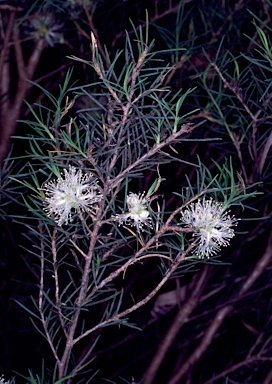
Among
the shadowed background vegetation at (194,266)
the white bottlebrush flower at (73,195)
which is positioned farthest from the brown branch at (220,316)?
the white bottlebrush flower at (73,195)

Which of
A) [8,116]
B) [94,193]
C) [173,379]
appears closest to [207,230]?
[94,193]

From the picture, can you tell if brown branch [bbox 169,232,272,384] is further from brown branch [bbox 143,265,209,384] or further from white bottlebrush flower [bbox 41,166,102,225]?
white bottlebrush flower [bbox 41,166,102,225]

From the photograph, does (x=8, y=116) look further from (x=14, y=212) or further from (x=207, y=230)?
(x=207, y=230)

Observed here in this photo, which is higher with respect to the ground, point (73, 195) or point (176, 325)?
point (73, 195)

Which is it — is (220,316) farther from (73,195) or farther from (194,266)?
(73,195)

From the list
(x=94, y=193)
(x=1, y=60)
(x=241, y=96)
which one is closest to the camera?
(x=94, y=193)

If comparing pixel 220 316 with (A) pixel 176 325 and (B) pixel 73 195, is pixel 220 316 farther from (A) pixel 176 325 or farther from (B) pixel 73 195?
(B) pixel 73 195

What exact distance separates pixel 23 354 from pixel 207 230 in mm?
372

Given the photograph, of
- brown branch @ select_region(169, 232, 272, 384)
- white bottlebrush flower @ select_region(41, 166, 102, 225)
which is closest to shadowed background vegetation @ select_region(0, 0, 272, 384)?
brown branch @ select_region(169, 232, 272, 384)

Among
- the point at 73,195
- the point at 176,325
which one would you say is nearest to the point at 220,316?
the point at 176,325

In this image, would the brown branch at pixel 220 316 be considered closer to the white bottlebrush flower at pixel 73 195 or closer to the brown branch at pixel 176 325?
the brown branch at pixel 176 325

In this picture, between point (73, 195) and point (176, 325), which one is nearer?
point (73, 195)

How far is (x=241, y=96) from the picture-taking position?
1.52ft

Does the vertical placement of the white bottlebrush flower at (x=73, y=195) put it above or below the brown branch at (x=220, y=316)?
above
